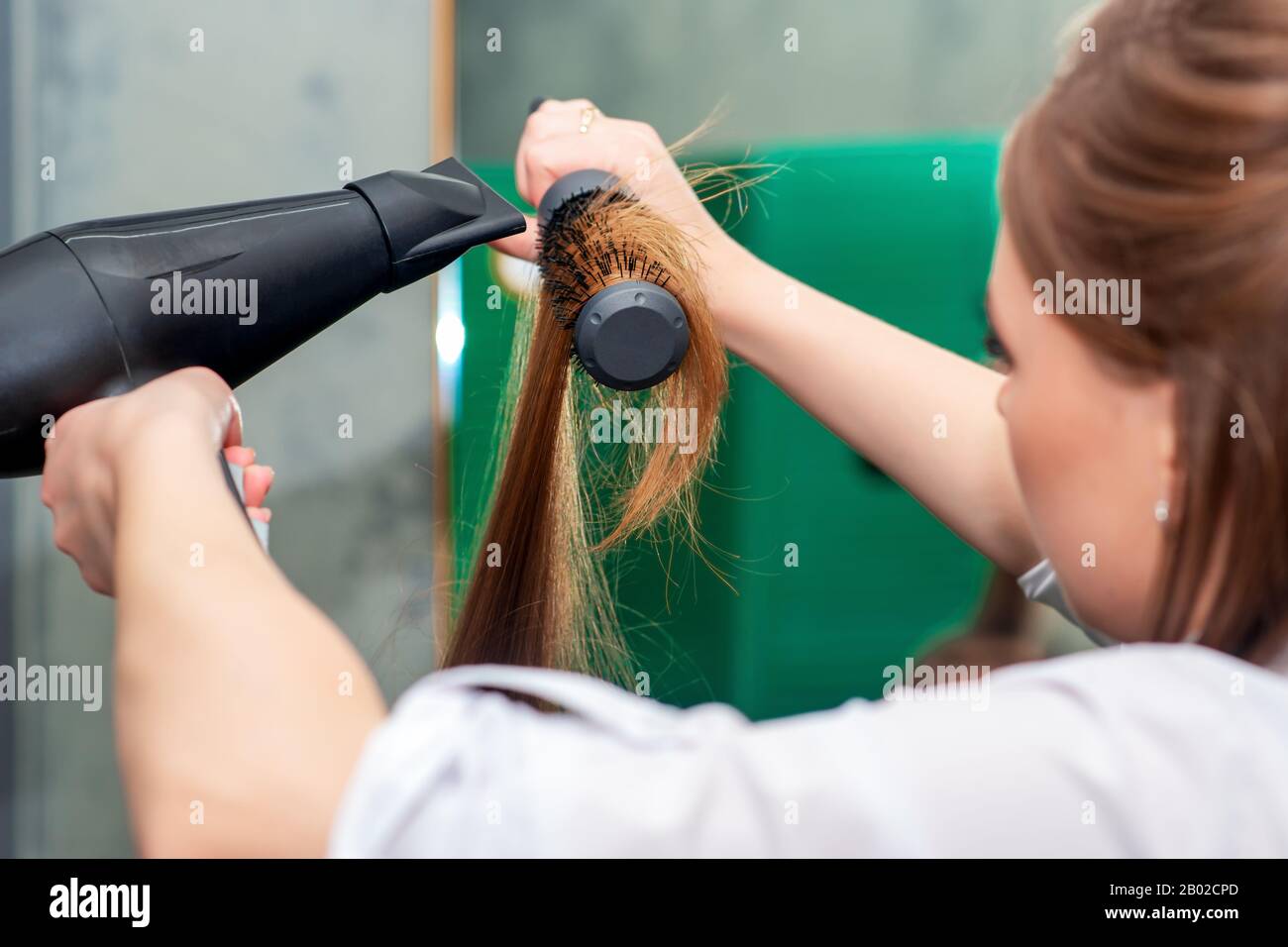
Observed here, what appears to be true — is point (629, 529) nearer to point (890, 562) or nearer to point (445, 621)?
point (445, 621)

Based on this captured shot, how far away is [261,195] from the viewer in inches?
33.7

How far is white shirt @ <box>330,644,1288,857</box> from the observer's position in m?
0.30

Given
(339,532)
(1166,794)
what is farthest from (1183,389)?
(339,532)

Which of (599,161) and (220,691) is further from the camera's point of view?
(599,161)

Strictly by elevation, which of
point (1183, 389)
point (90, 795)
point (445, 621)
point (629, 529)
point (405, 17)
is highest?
point (405, 17)

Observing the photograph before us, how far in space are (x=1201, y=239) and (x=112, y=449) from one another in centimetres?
43

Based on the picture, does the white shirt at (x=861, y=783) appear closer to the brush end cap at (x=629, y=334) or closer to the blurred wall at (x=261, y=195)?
the brush end cap at (x=629, y=334)

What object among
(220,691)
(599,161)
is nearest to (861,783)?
(220,691)

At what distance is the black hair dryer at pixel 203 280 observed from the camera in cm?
43

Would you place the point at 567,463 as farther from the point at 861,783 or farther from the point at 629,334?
the point at 861,783

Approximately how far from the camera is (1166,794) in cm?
30

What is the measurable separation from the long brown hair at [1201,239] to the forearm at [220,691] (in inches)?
12.2

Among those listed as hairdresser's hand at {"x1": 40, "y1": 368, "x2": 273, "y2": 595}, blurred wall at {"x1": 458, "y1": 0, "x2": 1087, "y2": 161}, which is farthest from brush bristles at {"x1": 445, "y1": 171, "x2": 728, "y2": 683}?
blurred wall at {"x1": 458, "y1": 0, "x2": 1087, "y2": 161}
